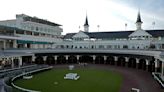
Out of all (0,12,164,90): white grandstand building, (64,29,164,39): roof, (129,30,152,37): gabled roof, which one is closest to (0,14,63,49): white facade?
(0,12,164,90): white grandstand building

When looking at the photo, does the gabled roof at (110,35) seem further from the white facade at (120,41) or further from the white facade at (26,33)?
the white facade at (26,33)

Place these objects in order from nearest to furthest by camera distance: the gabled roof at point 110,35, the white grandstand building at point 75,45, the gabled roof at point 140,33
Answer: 1. the white grandstand building at point 75,45
2. the gabled roof at point 140,33
3. the gabled roof at point 110,35

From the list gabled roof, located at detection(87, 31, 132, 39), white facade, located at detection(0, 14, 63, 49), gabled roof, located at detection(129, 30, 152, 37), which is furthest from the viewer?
gabled roof, located at detection(87, 31, 132, 39)

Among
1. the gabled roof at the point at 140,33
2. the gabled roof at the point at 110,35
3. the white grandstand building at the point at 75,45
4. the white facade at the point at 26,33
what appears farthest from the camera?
the gabled roof at the point at 110,35

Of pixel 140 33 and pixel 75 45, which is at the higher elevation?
pixel 140 33

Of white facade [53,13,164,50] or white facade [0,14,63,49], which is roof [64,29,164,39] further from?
white facade [0,14,63,49]

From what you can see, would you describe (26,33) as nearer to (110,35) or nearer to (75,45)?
(75,45)

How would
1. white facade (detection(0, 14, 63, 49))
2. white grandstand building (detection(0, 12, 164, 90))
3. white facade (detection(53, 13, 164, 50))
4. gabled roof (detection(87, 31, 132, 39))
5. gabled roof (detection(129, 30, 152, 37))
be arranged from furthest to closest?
1. gabled roof (detection(87, 31, 132, 39))
2. gabled roof (detection(129, 30, 152, 37))
3. white facade (detection(53, 13, 164, 50))
4. white facade (detection(0, 14, 63, 49))
5. white grandstand building (detection(0, 12, 164, 90))

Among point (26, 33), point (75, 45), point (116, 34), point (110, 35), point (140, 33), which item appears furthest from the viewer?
point (75, 45)

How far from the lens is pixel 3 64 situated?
40.5 metres

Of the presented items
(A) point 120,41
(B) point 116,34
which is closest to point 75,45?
(B) point 116,34

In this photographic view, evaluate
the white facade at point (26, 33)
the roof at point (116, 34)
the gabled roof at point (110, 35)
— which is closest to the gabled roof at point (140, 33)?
the roof at point (116, 34)

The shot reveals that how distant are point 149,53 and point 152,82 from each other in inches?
467

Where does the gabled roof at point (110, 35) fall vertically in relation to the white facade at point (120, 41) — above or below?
above
